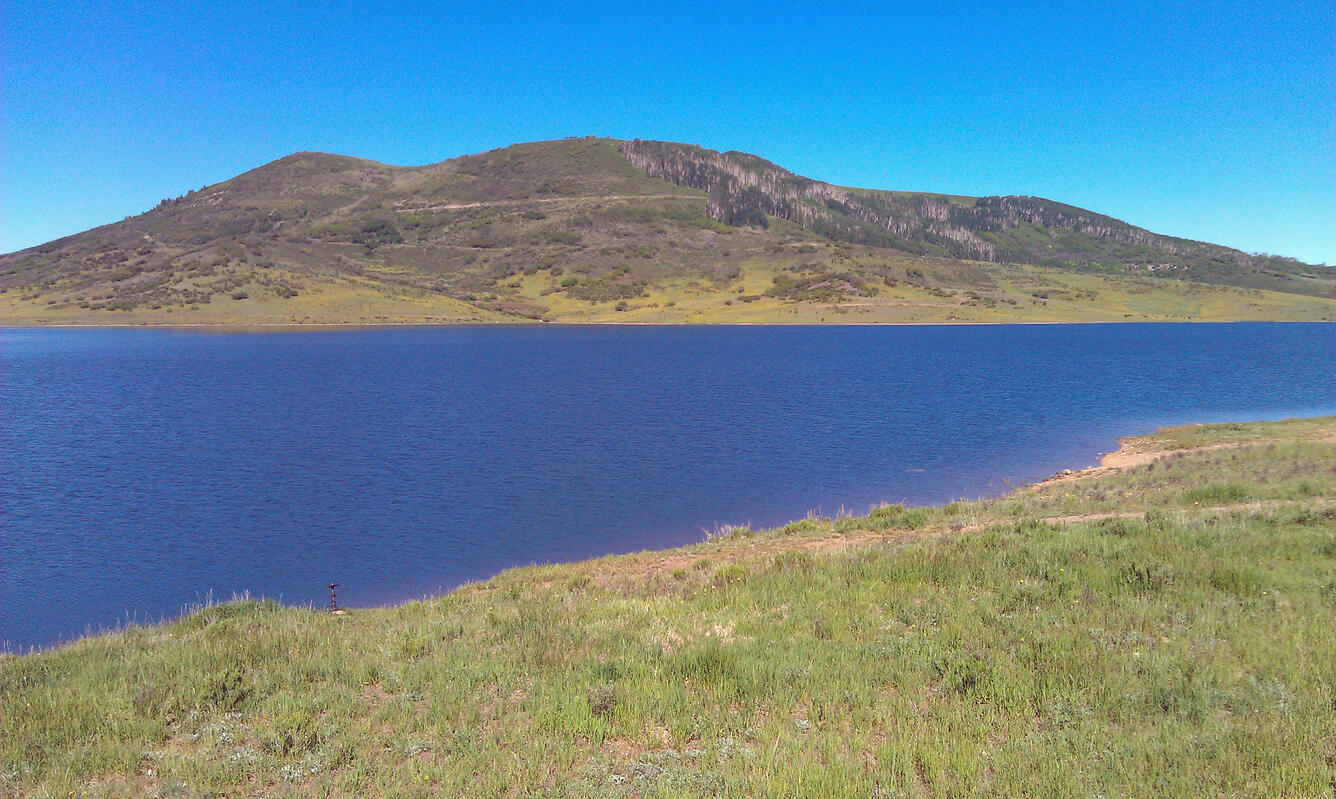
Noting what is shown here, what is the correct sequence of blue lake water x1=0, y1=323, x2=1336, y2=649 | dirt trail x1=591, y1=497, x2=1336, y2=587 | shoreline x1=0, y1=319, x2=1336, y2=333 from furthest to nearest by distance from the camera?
shoreline x1=0, y1=319, x2=1336, y2=333, blue lake water x1=0, y1=323, x2=1336, y2=649, dirt trail x1=591, y1=497, x2=1336, y2=587

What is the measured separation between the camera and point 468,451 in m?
41.9

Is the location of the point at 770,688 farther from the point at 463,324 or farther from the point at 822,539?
the point at 463,324

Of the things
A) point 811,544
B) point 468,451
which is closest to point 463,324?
point 468,451

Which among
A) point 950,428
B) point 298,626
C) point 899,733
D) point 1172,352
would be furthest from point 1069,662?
point 1172,352

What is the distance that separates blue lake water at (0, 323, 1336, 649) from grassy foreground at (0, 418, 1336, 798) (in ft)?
37.5

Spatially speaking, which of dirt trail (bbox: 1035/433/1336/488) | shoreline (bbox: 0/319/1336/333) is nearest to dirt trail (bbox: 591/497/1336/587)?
dirt trail (bbox: 1035/433/1336/488)

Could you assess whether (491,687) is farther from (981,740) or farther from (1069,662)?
(1069,662)

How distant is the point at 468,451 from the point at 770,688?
116 ft

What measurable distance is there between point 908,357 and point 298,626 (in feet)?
315

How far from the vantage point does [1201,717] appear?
7633 millimetres

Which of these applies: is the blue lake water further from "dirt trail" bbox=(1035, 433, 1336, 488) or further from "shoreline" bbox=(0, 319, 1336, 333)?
"shoreline" bbox=(0, 319, 1336, 333)

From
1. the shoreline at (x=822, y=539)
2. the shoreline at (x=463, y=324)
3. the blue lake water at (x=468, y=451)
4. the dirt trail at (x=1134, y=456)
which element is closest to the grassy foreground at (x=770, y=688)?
the shoreline at (x=822, y=539)

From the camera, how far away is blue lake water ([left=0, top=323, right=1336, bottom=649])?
24.7m

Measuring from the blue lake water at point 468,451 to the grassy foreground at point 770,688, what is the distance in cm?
1144
